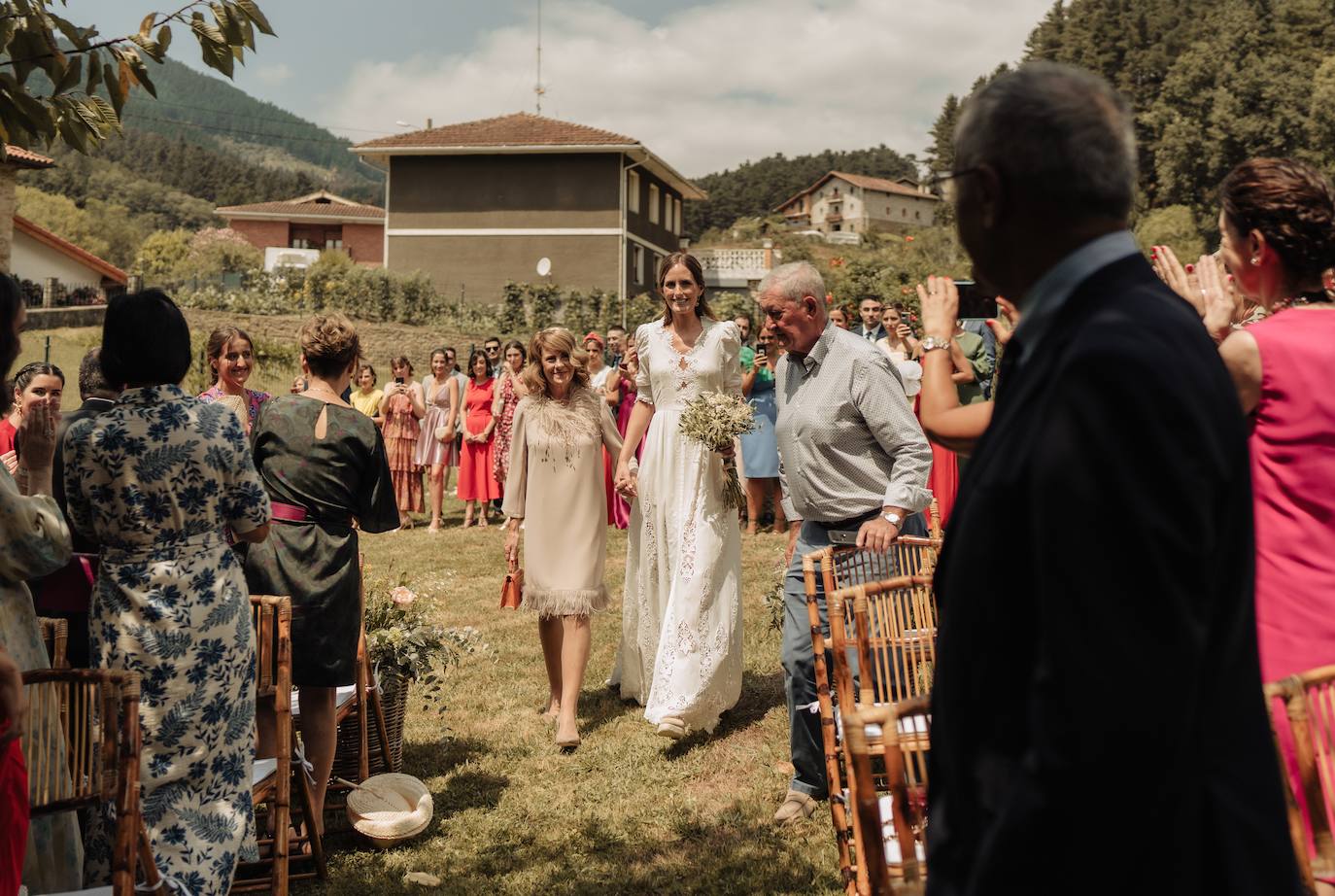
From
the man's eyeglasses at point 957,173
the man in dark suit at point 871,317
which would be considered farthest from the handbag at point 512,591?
the man in dark suit at point 871,317

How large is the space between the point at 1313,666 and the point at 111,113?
3666 mm

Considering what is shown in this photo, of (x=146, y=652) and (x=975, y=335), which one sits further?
(x=975, y=335)

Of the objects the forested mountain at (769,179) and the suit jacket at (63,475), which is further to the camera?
the forested mountain at (769,179)

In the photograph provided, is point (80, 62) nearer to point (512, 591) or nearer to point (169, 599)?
point (169, 599)

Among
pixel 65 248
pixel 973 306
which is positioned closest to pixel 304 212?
pixel 65 248

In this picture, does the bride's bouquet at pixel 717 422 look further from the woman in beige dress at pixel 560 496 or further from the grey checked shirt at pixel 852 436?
the grey checked shirt at pixel 852 436

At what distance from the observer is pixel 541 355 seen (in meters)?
6.91

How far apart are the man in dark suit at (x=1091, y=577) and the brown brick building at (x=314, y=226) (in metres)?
72.3

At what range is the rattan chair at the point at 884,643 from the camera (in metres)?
3.27

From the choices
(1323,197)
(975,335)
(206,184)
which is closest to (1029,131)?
(1323,197)

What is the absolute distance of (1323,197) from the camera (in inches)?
110

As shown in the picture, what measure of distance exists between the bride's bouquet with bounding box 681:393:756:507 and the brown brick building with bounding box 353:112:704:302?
124 ft

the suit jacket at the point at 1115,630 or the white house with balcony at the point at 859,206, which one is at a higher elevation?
the white house with balcony at the point at 859,206

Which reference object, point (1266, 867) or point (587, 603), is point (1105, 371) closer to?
point (1266, 867)
